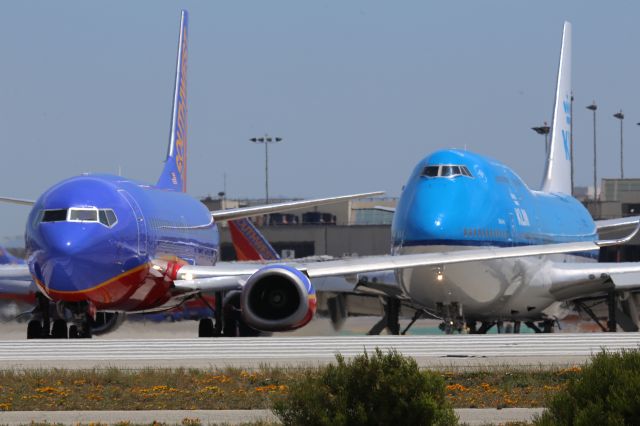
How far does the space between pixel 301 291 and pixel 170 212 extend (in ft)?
18.8

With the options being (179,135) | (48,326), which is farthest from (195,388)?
(179,135)

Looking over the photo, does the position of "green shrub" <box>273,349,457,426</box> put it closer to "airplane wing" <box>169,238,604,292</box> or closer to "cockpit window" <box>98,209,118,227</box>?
"airplane wing" <box>169,238,604,292</box>

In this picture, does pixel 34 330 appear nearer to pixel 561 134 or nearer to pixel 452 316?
pixel 452 316

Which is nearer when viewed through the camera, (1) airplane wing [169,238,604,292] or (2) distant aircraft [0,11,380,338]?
(2) distant aircraft [0,11,380,338]

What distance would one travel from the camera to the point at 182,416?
14867 mm

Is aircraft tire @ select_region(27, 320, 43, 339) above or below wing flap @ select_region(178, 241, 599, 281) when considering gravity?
below

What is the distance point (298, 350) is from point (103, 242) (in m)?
7.35

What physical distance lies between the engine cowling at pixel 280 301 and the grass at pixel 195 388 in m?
9.74

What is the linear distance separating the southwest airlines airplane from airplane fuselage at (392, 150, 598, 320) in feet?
0.11

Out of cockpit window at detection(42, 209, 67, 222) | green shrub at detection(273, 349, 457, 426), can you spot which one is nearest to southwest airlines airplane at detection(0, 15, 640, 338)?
cockpit window at detection(42, 209, 67, 222)

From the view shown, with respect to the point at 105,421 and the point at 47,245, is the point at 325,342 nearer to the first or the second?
the point at 47,245

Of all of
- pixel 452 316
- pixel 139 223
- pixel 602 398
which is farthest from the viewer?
pixel 452 316

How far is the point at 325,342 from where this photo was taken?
83.1ft

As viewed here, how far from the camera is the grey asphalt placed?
14.2 m
